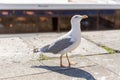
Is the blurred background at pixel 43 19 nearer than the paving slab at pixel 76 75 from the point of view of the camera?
No

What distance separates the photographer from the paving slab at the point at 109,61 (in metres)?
5.60

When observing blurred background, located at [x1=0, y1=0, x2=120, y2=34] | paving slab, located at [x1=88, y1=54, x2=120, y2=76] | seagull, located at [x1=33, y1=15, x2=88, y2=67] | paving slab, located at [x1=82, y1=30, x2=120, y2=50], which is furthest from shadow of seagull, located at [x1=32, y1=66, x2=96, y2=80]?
blurred background, located at [x1=0, y1=0, x2=120, y2=34]

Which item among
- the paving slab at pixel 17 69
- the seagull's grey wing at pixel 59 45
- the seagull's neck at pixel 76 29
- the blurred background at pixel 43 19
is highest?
the seagull's neck at pixel 76 29

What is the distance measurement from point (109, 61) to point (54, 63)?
1111 millimetres

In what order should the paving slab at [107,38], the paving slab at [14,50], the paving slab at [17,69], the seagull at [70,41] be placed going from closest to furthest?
the paving slab at [17,69] → the seagull at [70,41] → the paving slab at [14,50] → the paving slab at [107,38]

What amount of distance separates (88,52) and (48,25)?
16.5 feet

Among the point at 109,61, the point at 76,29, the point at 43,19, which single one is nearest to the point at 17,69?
the point at 76,29

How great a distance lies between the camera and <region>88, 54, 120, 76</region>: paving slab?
220 inches

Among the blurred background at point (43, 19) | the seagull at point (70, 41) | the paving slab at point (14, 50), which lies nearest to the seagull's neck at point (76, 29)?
the seagull at point (70, 41)

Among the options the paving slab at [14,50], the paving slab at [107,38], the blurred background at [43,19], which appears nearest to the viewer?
the paving slab at [14,50]

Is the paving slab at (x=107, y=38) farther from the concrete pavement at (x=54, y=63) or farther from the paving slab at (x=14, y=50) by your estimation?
the paving slab at (x=14, y=50)

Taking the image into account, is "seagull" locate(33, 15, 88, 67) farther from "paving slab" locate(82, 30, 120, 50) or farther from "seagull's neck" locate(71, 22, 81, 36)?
"paving slab" locate(82, 30, 120, 50)

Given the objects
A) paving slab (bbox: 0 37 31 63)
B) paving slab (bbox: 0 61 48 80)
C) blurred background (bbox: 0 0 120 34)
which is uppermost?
paving slab (bbox: 0 61 48 80)

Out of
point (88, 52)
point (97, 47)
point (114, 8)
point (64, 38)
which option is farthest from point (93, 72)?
point (114, 8)
